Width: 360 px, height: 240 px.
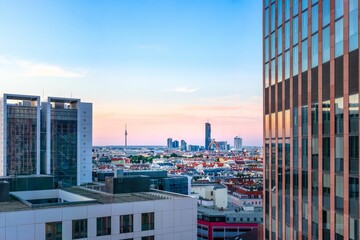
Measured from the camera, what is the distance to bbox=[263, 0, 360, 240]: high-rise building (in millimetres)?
27516

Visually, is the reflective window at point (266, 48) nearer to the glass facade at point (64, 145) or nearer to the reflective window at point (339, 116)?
the reflective window at point (339, 116)

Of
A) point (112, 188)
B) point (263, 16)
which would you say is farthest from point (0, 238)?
point (263, 16)

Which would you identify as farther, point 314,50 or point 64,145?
point 64,145

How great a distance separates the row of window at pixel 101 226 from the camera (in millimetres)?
45219

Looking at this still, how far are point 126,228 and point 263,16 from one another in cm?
2743

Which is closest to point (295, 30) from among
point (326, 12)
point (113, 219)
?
point (326, 12)

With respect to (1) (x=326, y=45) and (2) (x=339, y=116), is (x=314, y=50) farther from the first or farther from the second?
(2) (x=339, y=116)

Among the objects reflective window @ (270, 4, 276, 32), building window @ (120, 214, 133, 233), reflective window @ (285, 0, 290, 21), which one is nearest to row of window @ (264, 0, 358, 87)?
reflective window @ (285, 0, 290, 21)

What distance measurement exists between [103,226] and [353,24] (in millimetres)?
33400

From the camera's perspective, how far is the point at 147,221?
50750 millimetres

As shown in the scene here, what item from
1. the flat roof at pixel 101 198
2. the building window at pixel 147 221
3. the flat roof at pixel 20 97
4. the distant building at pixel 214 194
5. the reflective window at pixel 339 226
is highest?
the flat roof at pixel 20 97

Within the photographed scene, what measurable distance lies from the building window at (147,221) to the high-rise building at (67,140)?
74517mm

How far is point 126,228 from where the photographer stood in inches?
1944

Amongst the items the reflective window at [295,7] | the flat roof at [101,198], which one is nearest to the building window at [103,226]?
the flat roof at [101,198]
